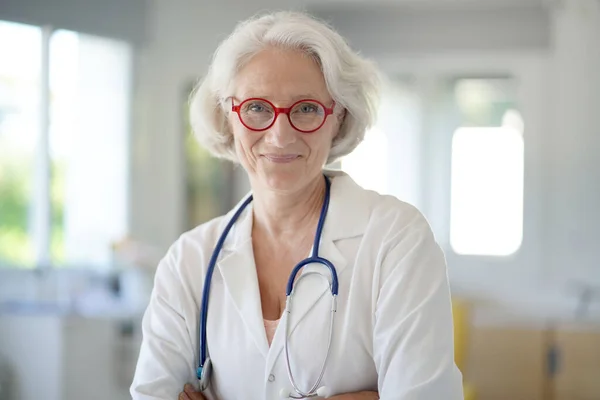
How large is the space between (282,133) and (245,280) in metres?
0.30

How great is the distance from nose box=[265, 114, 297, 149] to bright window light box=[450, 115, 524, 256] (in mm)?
3228

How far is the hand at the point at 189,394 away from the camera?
1.38 metres

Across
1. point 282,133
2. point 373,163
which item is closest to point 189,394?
point 282,133

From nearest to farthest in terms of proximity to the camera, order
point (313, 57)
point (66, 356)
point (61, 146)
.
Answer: point (313, 57) < point (66, 356) < point (61, 146)

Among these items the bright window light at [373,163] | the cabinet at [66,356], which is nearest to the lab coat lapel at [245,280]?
the cabinet at [66,356]

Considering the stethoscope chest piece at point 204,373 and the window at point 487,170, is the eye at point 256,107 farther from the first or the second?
the window at point 487,170

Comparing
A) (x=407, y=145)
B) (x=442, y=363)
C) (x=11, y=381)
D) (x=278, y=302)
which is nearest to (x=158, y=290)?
(x=278, y=302)

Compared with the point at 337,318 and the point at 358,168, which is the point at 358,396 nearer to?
the point at 337,318

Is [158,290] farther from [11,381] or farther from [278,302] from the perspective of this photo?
[11,381]

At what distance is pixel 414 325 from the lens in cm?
124

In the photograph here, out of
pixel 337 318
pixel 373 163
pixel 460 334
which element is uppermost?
pixel 373 163

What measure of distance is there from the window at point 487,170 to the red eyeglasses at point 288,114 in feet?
10.5

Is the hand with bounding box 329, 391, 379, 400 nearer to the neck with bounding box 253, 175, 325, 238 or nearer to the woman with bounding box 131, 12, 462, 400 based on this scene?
the woman with bounding box 131, 12, 462, 400

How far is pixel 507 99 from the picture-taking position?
4.32 m
